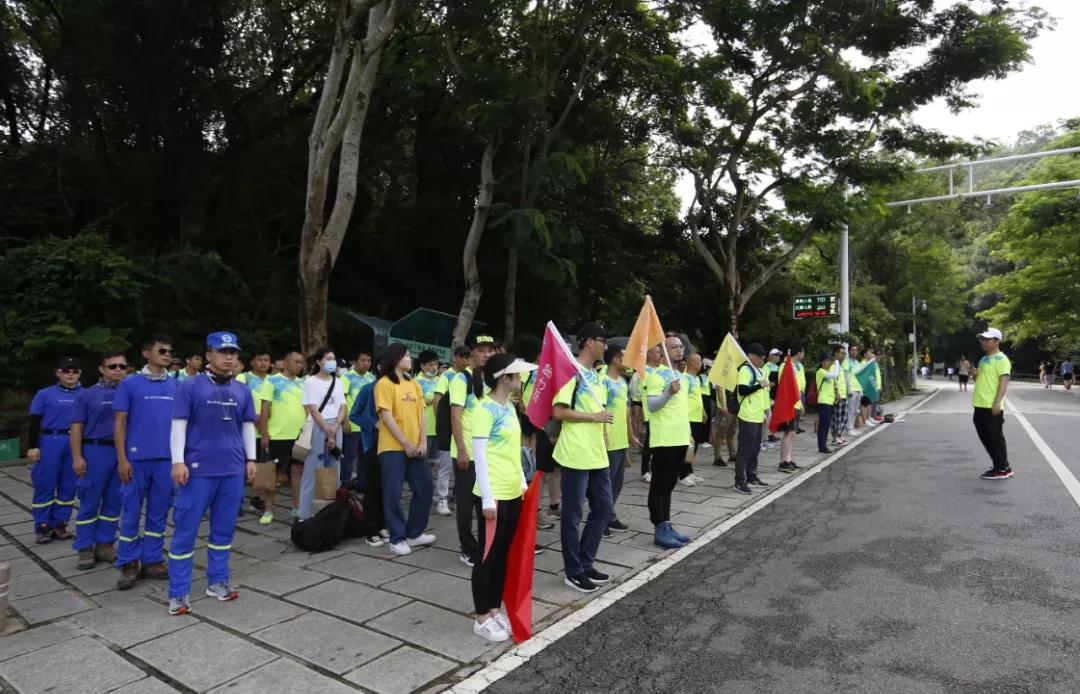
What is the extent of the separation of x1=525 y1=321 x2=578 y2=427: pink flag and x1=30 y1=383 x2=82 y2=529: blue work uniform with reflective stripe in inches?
164

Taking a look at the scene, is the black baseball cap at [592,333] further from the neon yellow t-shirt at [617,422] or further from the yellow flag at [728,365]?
the yellow flag at [728,365]

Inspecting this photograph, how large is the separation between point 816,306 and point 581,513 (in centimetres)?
1809

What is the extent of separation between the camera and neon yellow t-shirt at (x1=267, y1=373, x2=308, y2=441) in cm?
726

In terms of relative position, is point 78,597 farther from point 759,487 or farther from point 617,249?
point 617,249

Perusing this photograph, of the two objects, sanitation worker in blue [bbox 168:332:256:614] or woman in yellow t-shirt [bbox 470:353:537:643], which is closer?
woman in yellow t-shirt [bbox 470:353:537:643]

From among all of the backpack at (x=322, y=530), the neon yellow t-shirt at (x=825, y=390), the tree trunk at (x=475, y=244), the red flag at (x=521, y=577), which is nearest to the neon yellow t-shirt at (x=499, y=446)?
the red flag at (x=521, y=577)

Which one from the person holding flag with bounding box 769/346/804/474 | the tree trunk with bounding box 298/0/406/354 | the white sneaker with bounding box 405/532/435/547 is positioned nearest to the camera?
the white sneaker with bounding box 405/532/435/547

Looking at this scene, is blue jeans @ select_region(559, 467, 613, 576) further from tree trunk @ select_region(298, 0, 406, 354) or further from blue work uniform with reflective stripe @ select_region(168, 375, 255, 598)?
tree trunk @ select_region(298, 0, 406, 354)

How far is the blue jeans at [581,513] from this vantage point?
4.86m

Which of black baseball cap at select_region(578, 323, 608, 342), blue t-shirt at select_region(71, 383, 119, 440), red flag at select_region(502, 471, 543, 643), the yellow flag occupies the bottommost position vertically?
red flag at select_region(502, 471, 543, 643)

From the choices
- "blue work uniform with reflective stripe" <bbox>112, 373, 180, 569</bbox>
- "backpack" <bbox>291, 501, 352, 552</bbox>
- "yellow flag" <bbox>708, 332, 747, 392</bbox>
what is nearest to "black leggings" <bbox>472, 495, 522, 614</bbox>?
"backpack" <bbox>291, 501, 352, 552</bbox>

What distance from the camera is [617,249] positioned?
19.7 meters

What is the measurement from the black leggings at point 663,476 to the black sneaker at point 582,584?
1297 mm

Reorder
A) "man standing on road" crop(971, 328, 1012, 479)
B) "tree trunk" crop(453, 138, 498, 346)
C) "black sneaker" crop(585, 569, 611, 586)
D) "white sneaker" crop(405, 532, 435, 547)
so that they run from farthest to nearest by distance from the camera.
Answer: "tree trunk" crop(453, 138, 498, 346) < "man standing on road" crop(971, 328, 1012, 479) < "white sneaker" crop(405, 532, 435, 547) < "black sneaker" crop(585, 569, 611, 586)
